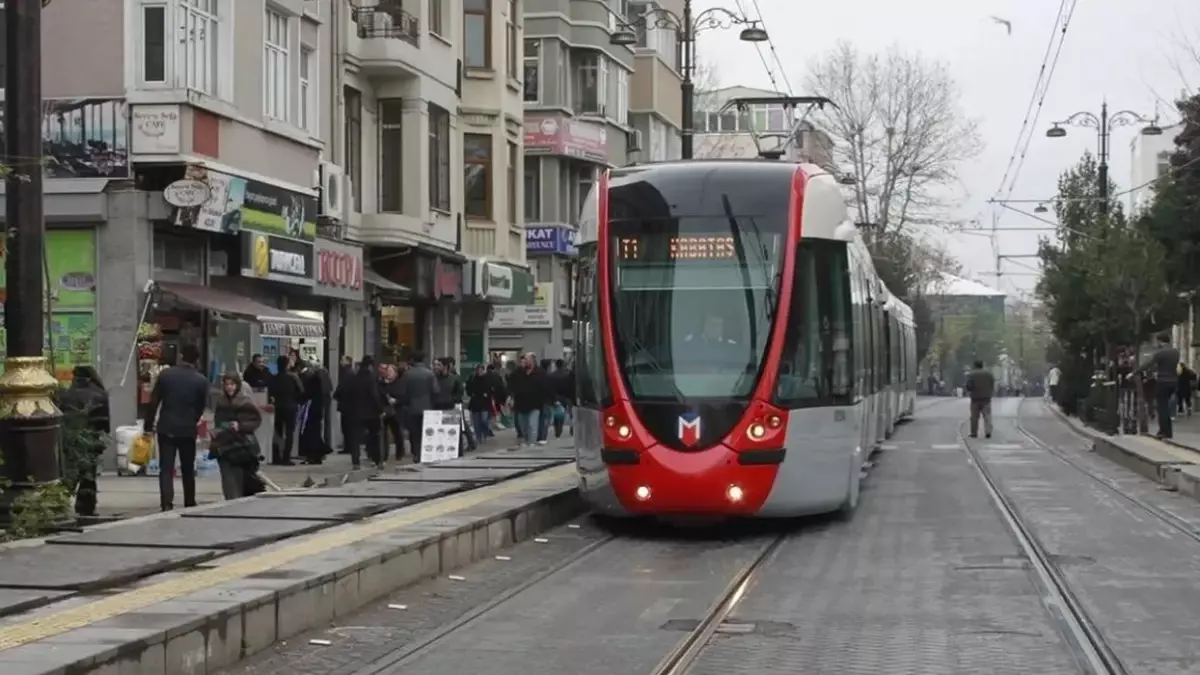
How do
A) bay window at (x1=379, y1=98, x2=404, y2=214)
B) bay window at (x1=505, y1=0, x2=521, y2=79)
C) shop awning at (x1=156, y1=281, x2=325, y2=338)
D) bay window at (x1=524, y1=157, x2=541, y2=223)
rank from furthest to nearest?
bay window at (x1=524, y1=157, x2=541, y2=223), bay window at (x1=505, y1=0, x2=521, y2=79), bay window at (x1=379, y1=98, x2=404, y2=214), shop awning at (x1=156, y1=281, x2=325, y2=338)

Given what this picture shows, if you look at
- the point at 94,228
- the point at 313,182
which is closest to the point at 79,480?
the point at 94,228

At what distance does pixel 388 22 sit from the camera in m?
31.4

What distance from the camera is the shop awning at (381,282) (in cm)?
3120

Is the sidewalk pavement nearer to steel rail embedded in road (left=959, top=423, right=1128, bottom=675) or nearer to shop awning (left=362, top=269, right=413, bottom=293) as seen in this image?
shop awning (left=362, top=269, right=413, bottom=293)

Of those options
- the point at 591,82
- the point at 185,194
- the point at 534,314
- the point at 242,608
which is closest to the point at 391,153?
the point at 185,194

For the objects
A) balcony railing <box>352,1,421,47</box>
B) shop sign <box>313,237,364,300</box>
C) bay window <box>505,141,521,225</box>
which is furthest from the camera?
bay window <box>505,141,521,225</box>

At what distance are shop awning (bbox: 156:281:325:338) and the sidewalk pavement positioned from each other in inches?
78.8

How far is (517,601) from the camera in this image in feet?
36.9

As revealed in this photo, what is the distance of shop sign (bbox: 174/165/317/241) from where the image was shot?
889 inches

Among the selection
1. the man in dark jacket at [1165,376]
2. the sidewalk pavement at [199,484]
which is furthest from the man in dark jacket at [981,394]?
the sidewalk pavement at [199,484]

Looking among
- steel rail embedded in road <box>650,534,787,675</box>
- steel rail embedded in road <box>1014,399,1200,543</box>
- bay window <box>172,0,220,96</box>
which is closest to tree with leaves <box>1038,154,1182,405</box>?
steel rail embedded in road <box>1014,399,1200,543</box>

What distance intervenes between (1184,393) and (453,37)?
20634 mm

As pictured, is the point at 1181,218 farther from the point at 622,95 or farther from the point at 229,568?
the point at 229,568

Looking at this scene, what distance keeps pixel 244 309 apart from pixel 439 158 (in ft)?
37.4
